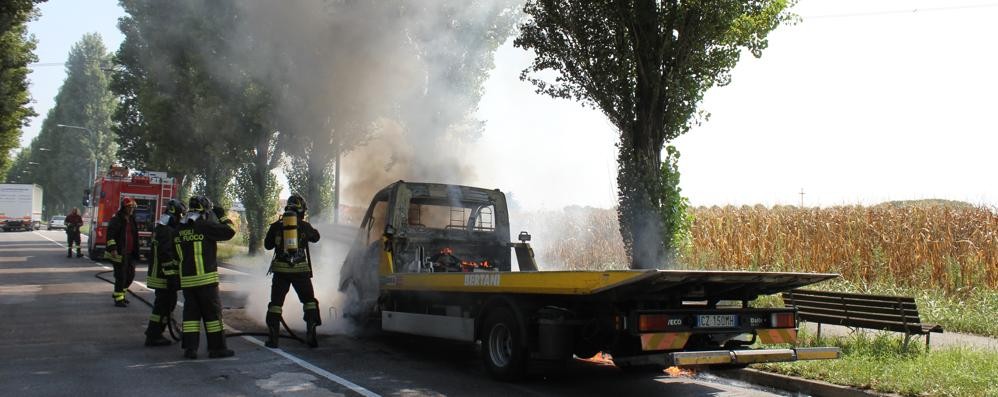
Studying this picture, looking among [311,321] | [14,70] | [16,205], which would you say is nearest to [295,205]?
[311,321]

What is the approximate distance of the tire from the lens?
635cm

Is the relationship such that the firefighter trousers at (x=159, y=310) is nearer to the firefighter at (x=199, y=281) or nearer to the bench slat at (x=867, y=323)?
the firefighter at (x=199, y=281)

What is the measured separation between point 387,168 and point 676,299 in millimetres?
8907

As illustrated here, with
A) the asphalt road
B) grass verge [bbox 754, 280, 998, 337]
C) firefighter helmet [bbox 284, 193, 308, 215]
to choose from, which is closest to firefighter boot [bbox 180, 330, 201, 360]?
the asphalt road

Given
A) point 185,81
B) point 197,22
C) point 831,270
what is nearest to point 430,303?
point 831,270

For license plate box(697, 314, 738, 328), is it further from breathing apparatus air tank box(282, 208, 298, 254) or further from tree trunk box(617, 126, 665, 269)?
tree trunk box(617, 126, 665, 269)

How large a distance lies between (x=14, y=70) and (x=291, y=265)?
1777 cm

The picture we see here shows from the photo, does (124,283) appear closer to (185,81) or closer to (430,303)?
(430,303)

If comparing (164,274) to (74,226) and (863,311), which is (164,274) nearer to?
(863,311)

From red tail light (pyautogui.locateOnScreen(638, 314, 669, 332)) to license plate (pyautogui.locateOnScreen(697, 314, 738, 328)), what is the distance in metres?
0.34

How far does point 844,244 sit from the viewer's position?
43.8ft

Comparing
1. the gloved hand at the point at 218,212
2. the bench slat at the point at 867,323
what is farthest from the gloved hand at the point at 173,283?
the bench slat at the point at 867,323

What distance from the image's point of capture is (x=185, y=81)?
22641mm

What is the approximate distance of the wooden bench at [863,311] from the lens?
7441mm
